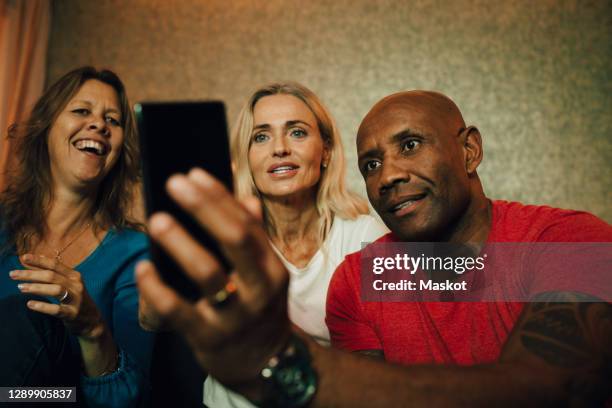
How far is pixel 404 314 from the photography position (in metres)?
0.99

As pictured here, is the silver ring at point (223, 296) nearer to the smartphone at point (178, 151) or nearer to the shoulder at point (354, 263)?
the smartphone at point (178, 151)

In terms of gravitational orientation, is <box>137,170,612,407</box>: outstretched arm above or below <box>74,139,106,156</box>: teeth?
below

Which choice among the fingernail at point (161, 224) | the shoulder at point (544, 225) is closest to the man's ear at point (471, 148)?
the shoulder at point (544, 225)

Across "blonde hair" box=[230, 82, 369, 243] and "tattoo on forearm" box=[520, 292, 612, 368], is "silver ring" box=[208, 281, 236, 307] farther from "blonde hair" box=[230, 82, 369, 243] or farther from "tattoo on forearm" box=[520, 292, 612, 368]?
"blonde hair" box=[230, 82, 369, 243]

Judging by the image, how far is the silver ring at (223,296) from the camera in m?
0.38

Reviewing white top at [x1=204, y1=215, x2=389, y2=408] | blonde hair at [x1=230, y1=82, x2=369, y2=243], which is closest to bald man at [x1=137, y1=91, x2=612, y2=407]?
white top at [x1=204, y1=215, x2=389, y2=408]

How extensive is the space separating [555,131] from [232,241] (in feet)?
6.41

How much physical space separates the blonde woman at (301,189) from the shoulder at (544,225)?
0.43m

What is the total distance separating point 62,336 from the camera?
0.99 metres

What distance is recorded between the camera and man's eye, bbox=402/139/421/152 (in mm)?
1041

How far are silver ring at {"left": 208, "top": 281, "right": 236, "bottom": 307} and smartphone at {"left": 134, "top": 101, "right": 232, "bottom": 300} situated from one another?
0.07 m

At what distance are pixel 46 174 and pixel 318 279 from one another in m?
1.02

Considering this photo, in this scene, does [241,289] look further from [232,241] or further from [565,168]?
[565,168]

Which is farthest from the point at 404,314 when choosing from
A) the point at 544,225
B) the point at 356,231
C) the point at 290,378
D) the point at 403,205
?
the point at 290,378
